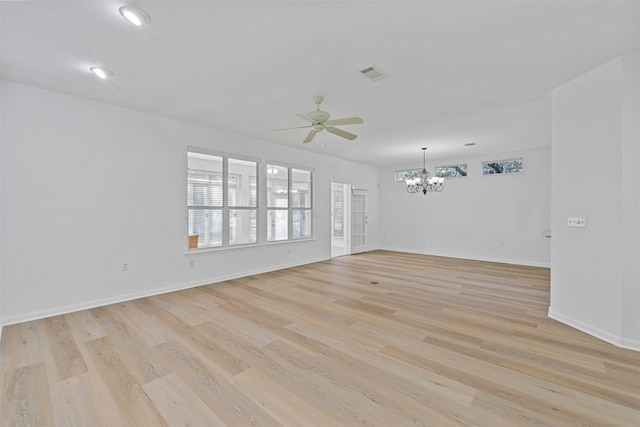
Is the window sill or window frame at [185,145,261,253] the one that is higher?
window frame at [185,145,261,253]

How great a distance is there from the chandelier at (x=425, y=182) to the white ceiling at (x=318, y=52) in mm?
2426

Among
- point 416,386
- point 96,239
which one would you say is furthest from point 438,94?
point 96,239

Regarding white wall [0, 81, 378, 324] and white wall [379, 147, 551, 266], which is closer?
white wall [0, 81, 378, 324]

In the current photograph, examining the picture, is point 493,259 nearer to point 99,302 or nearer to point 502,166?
point 502,166

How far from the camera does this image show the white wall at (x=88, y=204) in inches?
125

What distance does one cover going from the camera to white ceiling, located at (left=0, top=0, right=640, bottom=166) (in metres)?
2.07

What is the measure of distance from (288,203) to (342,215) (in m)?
2.47

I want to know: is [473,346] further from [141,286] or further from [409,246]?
[409,246]

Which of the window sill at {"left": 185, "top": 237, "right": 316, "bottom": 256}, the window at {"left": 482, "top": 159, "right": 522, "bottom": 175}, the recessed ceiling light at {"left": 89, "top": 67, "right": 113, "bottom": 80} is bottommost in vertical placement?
the window sill at {"left": 185, "top": 237, "right": 316, "bottom": 256}

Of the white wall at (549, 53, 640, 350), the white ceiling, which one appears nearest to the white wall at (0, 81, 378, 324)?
the white ceiling

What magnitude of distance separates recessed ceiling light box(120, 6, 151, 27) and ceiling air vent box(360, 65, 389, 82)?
77.0 inches

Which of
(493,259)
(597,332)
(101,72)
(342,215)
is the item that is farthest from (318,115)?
(493,259)

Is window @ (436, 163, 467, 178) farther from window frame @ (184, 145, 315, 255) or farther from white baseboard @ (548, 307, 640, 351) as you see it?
white baseboard @ (548, 307, 640, 351)

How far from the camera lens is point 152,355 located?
2.42 metres
